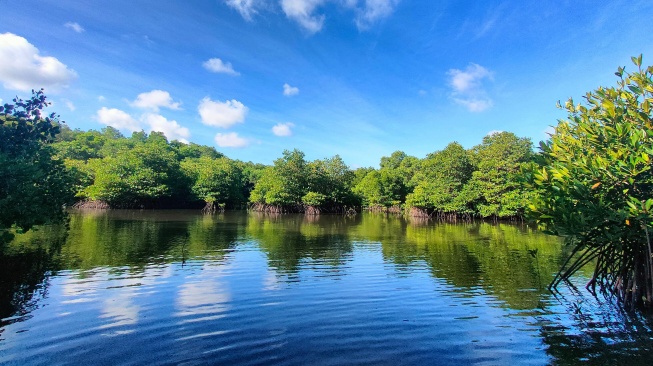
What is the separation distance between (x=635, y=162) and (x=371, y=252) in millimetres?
11783

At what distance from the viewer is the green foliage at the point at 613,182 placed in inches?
280

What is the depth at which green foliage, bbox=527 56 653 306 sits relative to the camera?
23.3 feet

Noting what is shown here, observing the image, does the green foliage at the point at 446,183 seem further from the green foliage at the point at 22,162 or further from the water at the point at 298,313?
the green foliage at the point at 22,162

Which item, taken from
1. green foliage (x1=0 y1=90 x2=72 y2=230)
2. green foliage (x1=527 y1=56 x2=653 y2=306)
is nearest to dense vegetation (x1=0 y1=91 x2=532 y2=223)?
green foliage (x1=0 y1=90 x2=72 y2=230)

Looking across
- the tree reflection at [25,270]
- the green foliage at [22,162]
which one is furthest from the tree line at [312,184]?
the green foliage at [22,162]

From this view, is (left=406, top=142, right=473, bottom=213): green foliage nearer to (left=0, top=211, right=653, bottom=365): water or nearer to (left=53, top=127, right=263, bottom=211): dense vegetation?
(left=0, top=211, right=653, bottom=365): water

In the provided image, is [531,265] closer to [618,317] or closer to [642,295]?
[642,295]

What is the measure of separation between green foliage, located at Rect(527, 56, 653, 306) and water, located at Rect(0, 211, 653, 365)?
1554mm

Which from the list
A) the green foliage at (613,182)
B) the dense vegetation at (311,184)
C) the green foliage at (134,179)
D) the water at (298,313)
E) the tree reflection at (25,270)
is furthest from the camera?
the green foliage at (134,179)

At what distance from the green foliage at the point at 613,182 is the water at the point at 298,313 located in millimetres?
1554

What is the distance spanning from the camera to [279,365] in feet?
17.5

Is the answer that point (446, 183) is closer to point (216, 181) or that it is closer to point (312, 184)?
point (312, 184)

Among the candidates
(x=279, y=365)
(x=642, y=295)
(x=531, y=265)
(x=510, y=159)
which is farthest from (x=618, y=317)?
(x=510, y=159)

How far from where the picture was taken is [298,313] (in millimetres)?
7812
